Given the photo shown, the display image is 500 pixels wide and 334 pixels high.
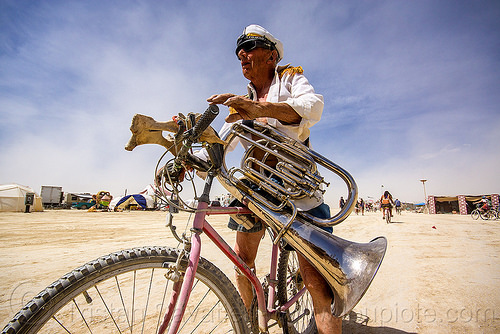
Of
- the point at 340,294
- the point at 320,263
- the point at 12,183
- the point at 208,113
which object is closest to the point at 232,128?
the point at 208,113

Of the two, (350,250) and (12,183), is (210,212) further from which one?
(12,183)

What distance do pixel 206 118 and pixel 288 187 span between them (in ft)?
2.39

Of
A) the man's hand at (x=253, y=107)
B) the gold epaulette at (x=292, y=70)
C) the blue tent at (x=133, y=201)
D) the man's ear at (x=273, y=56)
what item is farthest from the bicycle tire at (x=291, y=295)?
the blue tent at (x=133, y=201)

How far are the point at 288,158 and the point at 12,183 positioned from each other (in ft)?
93.2

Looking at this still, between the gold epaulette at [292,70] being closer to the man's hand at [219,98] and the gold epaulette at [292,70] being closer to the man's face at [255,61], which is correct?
the man's face at [255,61]

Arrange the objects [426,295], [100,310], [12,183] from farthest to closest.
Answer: [12,183] < [426,295] < [100,310]

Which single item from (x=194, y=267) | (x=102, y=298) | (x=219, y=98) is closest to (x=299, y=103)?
(x=219, y=98)

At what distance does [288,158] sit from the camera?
136cm

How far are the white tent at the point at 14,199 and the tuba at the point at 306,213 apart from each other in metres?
23.8

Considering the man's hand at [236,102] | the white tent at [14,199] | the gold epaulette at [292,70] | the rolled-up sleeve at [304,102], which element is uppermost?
the white tent at [14,199]

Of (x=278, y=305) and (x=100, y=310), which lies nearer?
(x=278, y=305)

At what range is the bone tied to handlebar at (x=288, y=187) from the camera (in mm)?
1098

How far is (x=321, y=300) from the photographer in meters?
1.26

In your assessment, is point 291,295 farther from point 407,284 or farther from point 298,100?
point 407,284
